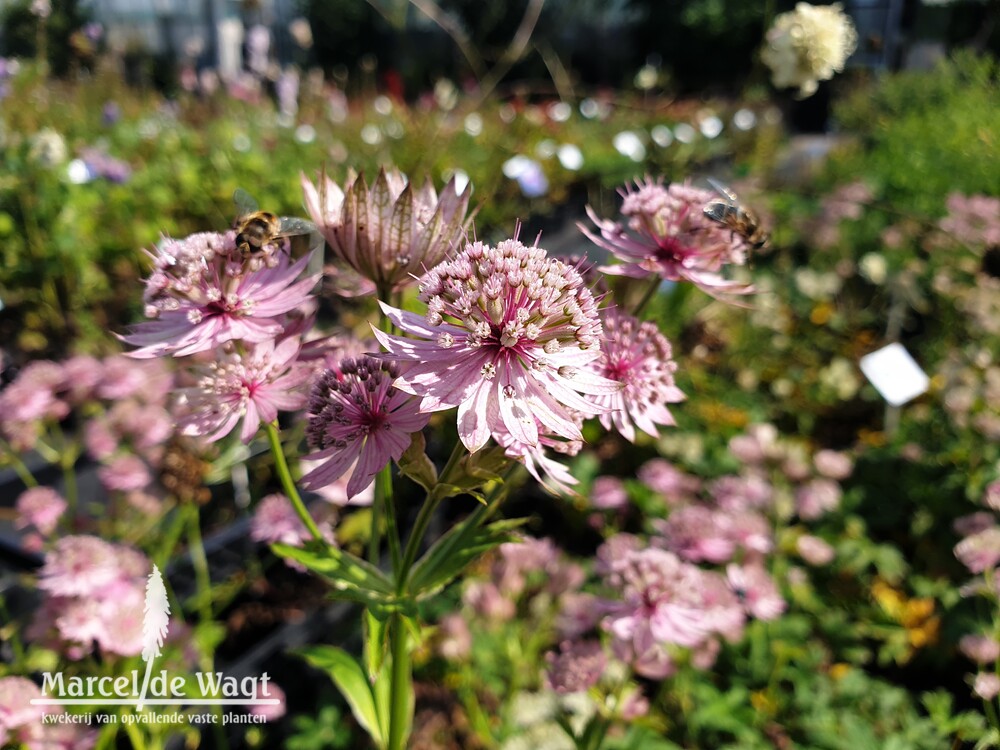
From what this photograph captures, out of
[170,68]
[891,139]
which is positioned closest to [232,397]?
[891,139]

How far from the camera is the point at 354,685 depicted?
0.90 meters

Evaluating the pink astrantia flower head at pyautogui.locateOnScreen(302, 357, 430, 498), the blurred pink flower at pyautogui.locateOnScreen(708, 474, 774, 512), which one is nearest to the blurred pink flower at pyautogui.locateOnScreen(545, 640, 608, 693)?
the pink astrantia flower head at pyautogui.locateOnScreen(302, 357, 430, 498)

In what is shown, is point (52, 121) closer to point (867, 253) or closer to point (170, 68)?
point (170, 68)

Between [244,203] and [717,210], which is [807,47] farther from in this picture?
[244,203]

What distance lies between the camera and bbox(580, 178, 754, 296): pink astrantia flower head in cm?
78

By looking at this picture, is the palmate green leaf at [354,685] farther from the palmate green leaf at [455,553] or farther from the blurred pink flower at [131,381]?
the blurred pink flower at [131,381]

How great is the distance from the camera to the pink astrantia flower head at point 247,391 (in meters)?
0.70

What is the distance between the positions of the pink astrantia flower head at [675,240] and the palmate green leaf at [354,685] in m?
0.62

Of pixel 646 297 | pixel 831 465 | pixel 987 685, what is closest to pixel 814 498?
pixel 831 465

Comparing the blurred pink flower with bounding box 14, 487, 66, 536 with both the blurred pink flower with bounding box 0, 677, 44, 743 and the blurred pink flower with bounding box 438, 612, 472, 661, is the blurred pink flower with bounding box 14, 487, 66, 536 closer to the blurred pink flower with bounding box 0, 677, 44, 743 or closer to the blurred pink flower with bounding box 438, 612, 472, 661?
the blurred pink flower with bounding box 0, 677, 44, 743

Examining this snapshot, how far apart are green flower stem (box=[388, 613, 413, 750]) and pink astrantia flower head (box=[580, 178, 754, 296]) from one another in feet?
1.59

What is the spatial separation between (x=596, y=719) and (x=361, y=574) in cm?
47

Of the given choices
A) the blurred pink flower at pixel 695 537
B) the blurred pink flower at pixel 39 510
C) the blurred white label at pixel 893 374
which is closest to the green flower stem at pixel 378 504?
the blurred pink flower at pixel 695 537

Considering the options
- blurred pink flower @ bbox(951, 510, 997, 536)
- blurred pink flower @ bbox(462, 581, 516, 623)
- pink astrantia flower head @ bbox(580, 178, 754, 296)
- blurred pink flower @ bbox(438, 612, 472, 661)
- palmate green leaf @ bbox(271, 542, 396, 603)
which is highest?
pink astrantia flower head @ bbox(580, 178, 754, 296)
